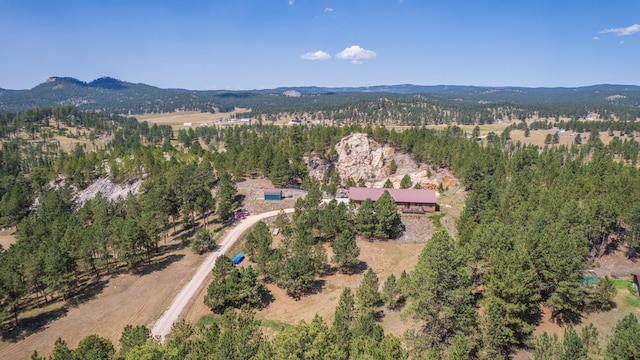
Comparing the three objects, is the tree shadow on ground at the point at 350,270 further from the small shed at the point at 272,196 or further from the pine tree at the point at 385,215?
the small shed at the point at 272,196

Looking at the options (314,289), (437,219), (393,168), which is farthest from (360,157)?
(314,289)

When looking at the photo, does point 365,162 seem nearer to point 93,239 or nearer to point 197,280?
point 197,280

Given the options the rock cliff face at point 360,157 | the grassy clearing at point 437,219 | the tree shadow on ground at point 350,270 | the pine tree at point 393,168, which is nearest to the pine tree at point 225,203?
the tree shadow on ground at point 350,270

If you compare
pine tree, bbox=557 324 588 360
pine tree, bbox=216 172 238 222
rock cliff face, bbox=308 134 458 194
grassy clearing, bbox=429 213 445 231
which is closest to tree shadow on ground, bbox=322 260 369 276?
grassy clearing, bbox=429 213 445 231

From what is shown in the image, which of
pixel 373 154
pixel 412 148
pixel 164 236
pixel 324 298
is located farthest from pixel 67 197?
pixel 412 148

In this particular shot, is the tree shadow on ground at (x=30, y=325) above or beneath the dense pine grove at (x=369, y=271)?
beneath

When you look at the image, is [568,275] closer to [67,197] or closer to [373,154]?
[373,154]

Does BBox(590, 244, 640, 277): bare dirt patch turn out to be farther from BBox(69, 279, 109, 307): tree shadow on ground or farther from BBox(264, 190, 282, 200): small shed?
BBox(69, 279, 109, 307): tree shadow on ground
